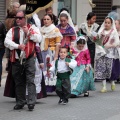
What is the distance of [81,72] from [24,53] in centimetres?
237

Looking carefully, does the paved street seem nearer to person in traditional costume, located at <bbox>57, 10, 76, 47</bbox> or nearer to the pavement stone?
the pavement stone

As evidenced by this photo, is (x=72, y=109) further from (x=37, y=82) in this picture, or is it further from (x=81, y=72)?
(x=81, y=72)

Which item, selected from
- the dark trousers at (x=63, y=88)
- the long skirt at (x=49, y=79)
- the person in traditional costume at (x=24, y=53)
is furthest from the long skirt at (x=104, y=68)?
the person in traditional costume at (x=24, y=53)

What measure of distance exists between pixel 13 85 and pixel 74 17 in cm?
1172

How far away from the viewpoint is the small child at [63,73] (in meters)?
11.2

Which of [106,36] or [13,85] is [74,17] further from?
[13,85]

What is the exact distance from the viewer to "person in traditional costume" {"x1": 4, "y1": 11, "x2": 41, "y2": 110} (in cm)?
1030

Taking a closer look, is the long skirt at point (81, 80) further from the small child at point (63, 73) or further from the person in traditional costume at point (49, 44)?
the small child at point (63, 73)

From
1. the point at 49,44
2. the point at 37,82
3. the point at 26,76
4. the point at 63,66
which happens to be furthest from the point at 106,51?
the point at 26,76

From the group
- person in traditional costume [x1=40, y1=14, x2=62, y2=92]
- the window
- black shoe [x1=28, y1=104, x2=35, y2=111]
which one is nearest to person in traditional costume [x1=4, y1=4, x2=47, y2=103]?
black shoe [x1=28, y1=104, x2=35, y2=111]

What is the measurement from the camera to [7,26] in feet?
43.3

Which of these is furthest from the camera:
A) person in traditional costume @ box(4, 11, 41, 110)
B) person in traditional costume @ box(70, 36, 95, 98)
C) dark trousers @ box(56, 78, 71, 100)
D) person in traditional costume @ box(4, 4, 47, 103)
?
person in traditional costume @ box(70, 36, 95, 98)

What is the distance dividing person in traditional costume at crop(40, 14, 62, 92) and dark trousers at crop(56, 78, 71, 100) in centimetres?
94

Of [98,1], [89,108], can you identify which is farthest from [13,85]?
[98,1]
